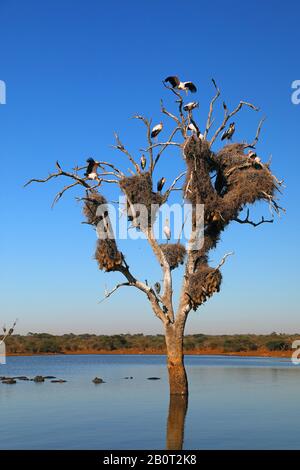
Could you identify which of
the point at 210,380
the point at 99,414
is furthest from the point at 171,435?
the point at 210,380

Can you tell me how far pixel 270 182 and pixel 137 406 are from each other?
7.28m

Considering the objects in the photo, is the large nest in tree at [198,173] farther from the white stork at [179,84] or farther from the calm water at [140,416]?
the calm water at [140,416]

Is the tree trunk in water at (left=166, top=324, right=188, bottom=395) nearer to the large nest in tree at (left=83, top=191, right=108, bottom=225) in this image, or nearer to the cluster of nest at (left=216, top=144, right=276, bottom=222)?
the cluster of nest at (left=216, top=144, right=276, bottom=222)

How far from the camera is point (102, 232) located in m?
18.8

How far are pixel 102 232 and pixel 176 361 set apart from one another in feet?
13.9

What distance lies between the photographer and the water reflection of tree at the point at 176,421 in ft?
37.1

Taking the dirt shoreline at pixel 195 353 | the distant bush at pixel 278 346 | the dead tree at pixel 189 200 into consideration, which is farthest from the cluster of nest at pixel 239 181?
the distant bush at pixel 278 346

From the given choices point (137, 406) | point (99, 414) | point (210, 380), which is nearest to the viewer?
point (99, 414)

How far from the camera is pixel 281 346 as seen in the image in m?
59.3

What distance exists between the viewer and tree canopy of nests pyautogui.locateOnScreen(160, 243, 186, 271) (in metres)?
19.8

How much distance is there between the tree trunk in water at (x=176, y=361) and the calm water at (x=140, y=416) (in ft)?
1.75

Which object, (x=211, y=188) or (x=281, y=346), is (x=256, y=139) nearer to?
(x=211, y=188)

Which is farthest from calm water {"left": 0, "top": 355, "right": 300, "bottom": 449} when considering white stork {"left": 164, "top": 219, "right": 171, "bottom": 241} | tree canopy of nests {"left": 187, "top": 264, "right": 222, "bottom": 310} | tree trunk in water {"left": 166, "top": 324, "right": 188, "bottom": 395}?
white stork {"left": 164, "top": 219, "right": 171, "bottom": 241}

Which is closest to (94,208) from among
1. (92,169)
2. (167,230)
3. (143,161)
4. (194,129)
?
(92,169)
